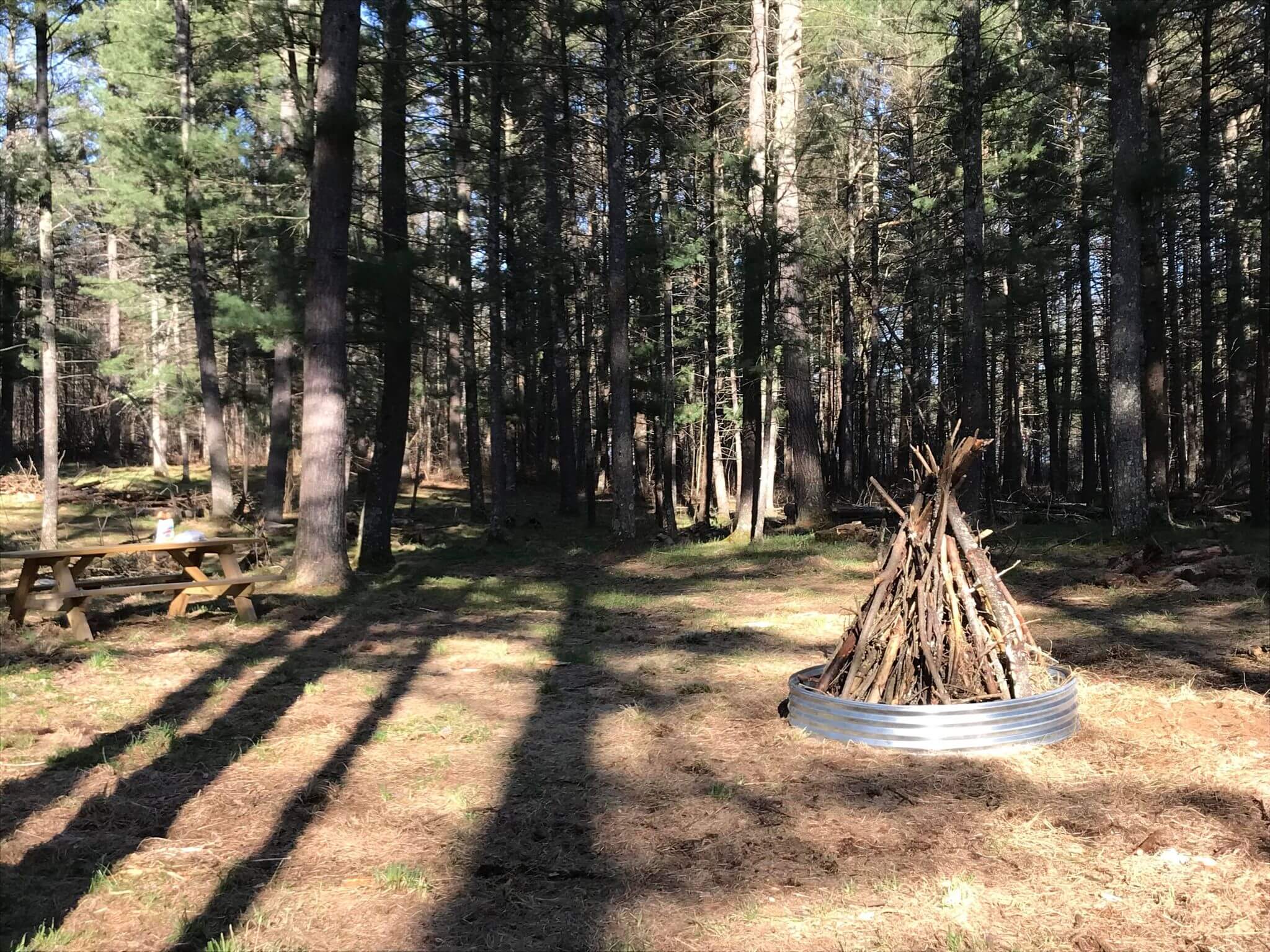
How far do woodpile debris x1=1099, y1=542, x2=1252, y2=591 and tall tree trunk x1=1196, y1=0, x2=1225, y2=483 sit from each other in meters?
7.27

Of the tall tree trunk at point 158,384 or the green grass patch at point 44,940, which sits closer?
the green grass patch at point 44,940

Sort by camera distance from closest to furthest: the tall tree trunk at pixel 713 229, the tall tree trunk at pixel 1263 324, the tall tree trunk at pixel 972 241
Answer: the tall tree trunk at pixel 1263 324, the tall tree trunk at pixel 972 241, the tall tree trunk at pixel 713 229

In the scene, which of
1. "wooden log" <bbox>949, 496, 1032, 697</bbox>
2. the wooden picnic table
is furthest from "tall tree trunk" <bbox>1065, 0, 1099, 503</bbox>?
the wooden picnic table

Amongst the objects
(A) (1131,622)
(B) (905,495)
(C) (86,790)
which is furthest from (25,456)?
(A) (1131,622)

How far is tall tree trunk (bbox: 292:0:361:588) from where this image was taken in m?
9.56

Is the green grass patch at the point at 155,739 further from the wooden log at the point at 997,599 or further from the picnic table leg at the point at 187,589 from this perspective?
the wooden log at the point at 997,599

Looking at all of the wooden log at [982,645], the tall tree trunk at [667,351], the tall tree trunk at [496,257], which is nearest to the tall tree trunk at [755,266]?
the tall tree trunk at [667,351]

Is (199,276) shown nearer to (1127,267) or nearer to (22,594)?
(22,594)

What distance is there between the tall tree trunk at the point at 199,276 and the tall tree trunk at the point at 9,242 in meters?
2.62

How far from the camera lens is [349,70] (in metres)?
9.78

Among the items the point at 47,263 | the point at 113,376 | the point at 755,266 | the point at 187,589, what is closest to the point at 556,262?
the point at 755,266

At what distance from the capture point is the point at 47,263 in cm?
1287

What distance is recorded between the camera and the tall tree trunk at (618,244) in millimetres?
14109

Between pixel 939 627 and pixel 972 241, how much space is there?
10.0 metres
